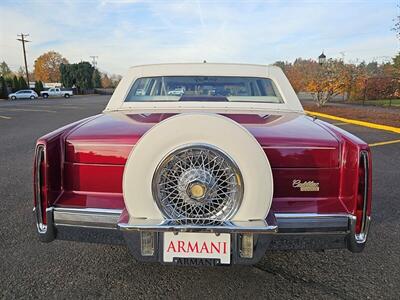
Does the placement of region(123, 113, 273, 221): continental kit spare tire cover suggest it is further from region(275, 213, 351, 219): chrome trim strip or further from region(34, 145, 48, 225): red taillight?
region(34, 145, 48, 225): red taillight

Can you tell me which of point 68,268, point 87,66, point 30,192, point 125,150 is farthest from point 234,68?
point 87,66

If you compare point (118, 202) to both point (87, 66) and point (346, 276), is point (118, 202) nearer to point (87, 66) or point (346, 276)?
point (346, 276)

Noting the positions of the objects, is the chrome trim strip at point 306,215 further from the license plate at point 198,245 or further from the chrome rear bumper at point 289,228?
the license plate at point 198,245

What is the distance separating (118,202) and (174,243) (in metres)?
0.50

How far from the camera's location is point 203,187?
184cm

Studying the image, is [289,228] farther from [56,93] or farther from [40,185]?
[56,93]

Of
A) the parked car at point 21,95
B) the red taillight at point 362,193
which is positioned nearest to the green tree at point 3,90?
the parked car at point 21,95

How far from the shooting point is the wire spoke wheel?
185cm

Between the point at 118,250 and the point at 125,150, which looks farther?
the point at 118,250

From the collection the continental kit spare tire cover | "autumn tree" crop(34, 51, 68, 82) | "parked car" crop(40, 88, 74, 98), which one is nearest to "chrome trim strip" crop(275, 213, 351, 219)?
the continental kit spare tire cover

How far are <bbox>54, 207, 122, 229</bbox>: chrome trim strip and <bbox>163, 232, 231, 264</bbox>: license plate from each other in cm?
38

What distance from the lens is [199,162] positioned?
74.3 inches

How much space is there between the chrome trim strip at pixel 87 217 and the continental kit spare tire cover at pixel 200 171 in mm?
199

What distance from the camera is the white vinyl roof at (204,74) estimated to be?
3.01m
